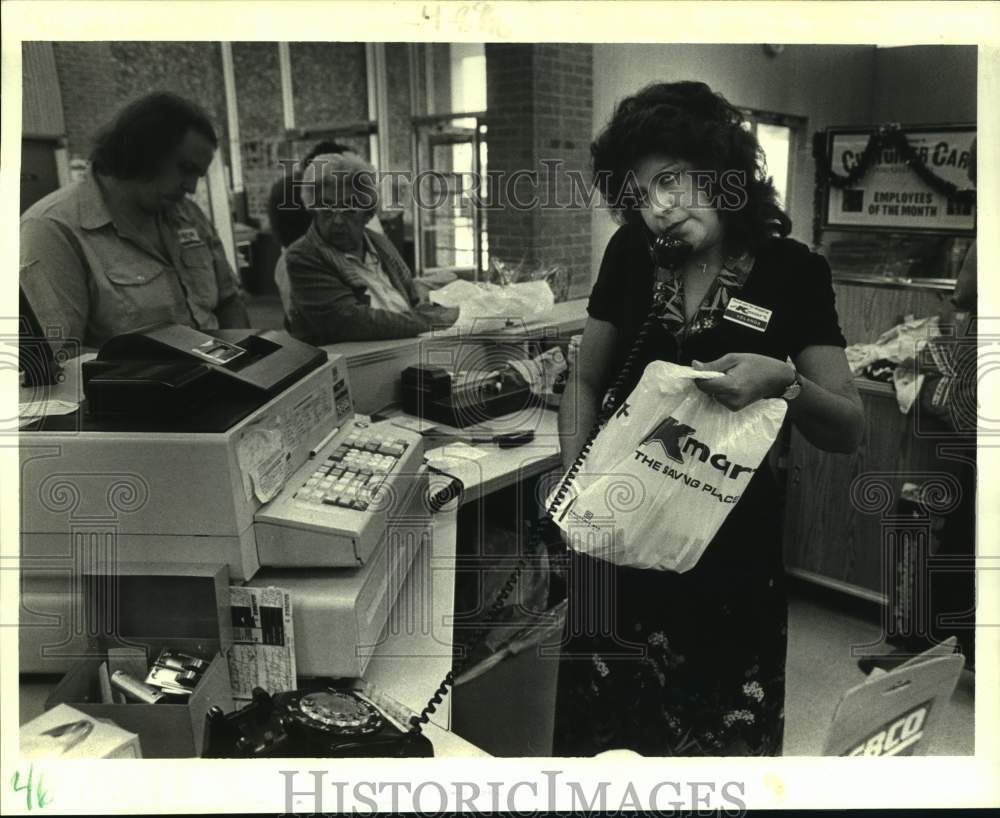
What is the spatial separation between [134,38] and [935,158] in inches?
81.9

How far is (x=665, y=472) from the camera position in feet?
3.27

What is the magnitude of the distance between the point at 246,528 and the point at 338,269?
1.13 metres

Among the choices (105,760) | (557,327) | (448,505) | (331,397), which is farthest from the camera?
(557,327)

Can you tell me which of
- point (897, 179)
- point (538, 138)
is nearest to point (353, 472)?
point (538, 138)

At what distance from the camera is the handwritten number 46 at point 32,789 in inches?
31.3

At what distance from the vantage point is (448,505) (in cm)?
148

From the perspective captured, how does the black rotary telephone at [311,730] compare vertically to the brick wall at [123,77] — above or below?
below

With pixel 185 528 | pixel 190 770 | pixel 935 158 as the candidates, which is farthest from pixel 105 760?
pixel 935 158

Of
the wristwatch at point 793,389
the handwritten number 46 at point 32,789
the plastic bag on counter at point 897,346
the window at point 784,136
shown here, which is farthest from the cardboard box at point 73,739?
the plastic bag on counter at point 897,346

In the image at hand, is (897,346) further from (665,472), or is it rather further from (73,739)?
(73,739)

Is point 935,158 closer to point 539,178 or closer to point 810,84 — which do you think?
point 539,178

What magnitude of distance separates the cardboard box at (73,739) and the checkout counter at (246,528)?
0.12 meters

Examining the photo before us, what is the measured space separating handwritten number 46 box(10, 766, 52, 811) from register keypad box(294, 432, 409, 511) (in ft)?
1.34

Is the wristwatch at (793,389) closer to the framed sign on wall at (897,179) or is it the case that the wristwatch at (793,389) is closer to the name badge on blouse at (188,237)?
the framed sign on wall at (897,179)
